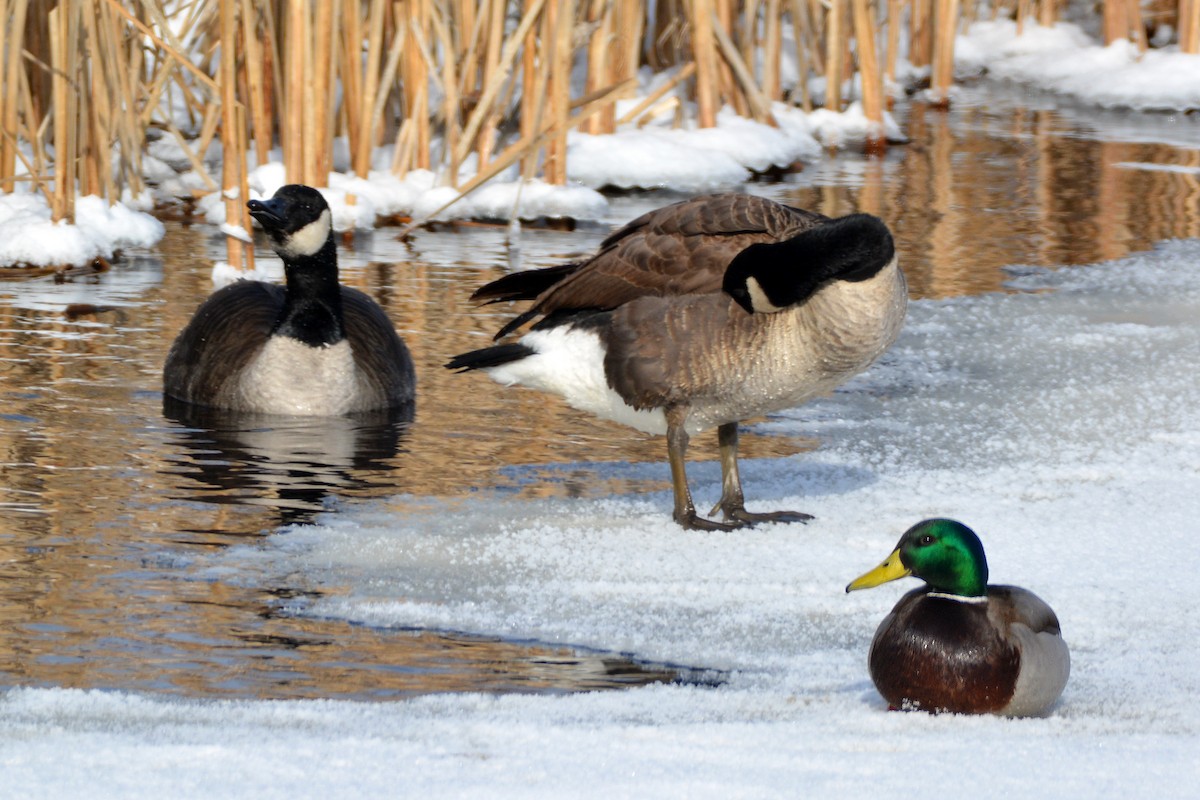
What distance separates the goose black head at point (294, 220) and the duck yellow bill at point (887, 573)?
411 centimetres

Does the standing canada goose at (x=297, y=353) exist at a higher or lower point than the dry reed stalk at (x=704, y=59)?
lower

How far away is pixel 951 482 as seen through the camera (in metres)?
6.53

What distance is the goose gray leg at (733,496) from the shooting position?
616 cm

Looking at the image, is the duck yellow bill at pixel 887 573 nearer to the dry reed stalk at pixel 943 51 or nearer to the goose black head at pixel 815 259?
the goose black head at pixel 815 259

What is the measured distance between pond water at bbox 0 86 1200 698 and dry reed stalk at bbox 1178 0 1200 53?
152 inches

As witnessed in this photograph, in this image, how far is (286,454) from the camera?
7207 mm

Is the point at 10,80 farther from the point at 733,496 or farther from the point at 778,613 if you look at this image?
the point at 778,613

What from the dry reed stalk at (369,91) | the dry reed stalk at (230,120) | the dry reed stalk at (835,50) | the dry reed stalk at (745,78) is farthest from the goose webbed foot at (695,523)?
the dry reed stalk at (835,50)

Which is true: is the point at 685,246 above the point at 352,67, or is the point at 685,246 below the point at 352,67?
below

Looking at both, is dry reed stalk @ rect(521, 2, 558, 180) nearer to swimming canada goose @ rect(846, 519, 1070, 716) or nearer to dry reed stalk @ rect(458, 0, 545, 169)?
dry reed stalk @ rect(458, 0, 545, 169)

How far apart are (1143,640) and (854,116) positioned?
10.8 metres

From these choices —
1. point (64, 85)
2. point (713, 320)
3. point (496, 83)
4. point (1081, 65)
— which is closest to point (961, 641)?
point (713, 320)

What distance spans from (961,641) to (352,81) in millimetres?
7646

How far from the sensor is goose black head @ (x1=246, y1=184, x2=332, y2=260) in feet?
26.0
